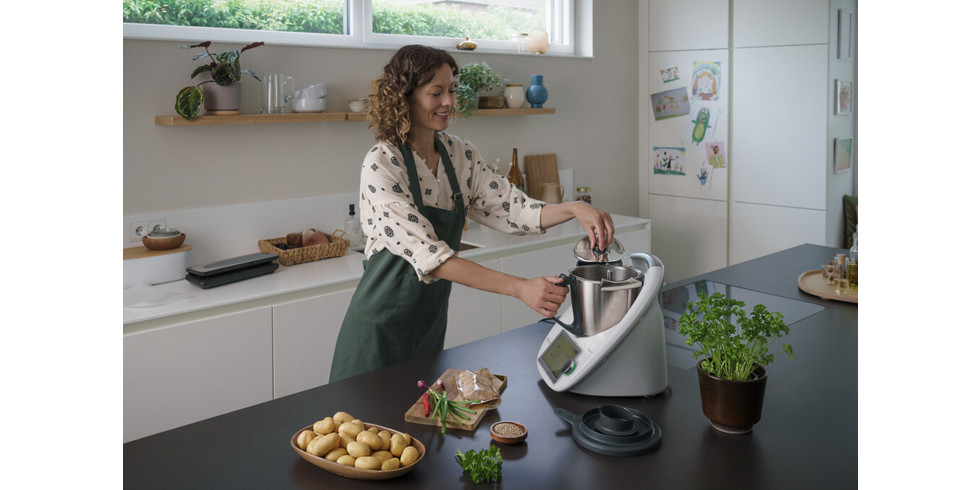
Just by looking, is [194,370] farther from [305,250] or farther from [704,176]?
[704,176]

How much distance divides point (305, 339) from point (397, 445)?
1.82 meters

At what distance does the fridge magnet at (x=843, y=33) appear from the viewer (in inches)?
161

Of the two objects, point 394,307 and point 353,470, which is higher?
point 394,307

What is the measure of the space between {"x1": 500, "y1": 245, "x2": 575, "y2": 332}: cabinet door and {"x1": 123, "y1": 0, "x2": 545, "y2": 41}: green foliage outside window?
135 centimetres

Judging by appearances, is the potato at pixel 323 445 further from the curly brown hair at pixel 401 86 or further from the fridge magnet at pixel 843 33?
the fridge magnet at pixel 843 33

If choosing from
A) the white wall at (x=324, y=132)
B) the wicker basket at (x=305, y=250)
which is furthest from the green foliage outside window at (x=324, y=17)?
the wicker basket at (x=305, y=250)

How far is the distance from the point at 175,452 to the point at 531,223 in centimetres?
123

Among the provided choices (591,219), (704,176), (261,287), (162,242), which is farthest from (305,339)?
(704,176)

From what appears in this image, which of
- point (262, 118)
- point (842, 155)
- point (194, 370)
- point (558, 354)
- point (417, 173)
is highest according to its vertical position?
point (262, 118)

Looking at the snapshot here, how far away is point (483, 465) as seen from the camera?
121 cm

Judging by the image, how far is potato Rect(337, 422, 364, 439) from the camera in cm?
127

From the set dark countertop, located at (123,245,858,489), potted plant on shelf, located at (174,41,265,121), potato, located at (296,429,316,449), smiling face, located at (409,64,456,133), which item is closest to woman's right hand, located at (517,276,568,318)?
dark countertop, located at (123,245,858,489)

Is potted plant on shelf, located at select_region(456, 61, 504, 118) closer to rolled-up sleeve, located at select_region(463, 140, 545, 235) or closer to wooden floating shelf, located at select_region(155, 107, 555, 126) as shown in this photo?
wooden floating shelf, located at select_region(155, 107, 555, 126)
